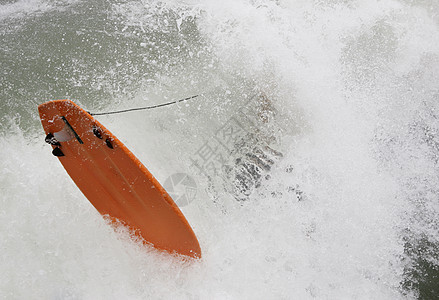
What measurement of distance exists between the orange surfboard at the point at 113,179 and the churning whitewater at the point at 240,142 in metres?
0.22

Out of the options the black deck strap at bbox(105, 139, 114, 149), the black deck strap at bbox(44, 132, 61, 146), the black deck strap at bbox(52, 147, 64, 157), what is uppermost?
the black deck strap at bbox(105, 139, 114, 149)

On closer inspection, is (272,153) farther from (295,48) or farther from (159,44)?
(159,44)

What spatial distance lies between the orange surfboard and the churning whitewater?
0.73 ft

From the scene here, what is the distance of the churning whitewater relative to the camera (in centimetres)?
230

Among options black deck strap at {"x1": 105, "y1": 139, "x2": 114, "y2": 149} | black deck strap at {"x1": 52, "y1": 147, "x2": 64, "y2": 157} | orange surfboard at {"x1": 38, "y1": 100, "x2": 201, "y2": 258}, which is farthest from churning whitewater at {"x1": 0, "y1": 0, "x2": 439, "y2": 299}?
black deck strap at {"x1": 105, "y1": 139, "x2": 114, "y2": 149}

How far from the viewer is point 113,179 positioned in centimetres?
196

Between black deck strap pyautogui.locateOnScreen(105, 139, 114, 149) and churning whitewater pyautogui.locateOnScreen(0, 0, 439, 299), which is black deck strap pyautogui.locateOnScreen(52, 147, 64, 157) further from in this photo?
churning whitewater pyautogui.locateOnScreen(0, 0, 439, 299)

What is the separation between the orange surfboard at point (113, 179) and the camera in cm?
172

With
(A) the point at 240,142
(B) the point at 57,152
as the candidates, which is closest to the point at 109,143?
(B) the point at 57,152

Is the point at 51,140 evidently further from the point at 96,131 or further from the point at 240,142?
the point at 240,142

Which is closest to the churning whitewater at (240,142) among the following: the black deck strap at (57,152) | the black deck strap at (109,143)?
the black deck strap at (57,152)

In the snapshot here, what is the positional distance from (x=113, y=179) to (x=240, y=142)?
1.02 m

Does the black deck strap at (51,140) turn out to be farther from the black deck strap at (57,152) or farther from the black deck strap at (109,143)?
the black deck strap at (109,143)

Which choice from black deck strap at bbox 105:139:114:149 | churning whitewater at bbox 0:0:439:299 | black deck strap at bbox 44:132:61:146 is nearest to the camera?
black deck strap at bbox 105:139:114:149
